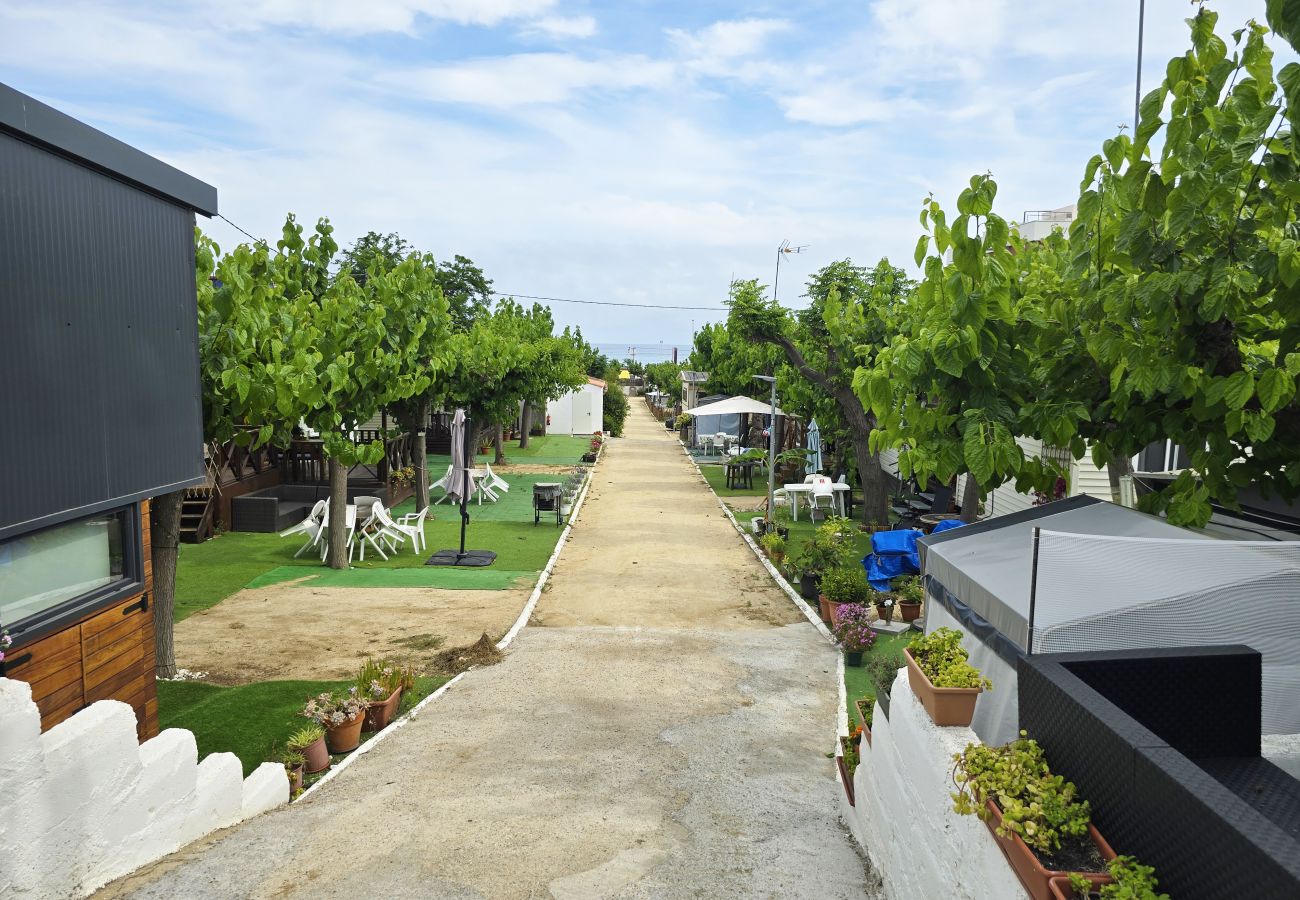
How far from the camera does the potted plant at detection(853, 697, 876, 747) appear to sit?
6.30 meters

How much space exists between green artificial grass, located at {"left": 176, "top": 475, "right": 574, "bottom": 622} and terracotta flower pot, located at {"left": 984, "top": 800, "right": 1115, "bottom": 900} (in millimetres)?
12028

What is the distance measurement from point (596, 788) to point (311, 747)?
8.10 ft

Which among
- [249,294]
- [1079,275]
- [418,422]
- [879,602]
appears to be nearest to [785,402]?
[418,422]

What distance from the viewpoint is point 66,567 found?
635cm

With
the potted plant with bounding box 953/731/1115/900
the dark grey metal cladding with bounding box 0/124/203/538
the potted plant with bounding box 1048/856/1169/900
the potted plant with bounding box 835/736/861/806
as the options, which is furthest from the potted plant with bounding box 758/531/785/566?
the potted plant with bounding box 1048/856/1169/900

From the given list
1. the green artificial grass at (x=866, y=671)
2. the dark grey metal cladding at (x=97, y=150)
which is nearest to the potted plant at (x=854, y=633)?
the green artificial grass at (x=866, y=671)

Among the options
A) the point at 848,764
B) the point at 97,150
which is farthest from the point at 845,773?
the point at 97,150

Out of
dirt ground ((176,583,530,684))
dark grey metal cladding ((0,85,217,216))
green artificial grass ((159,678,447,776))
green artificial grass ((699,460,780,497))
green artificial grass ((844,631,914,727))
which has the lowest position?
green artificial grass ((699,460,780,497))

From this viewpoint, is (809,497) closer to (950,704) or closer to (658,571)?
(658,571)

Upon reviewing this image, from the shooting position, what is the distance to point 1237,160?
5.09 meters

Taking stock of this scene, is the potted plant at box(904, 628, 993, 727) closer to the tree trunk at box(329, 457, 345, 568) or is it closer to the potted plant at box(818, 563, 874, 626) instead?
the potted plant at box(818, 563, 874, 626)

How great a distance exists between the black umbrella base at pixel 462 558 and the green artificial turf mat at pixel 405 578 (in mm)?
239

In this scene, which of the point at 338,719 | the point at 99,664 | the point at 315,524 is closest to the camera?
the point at 99,664

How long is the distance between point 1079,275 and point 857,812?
4.01m
